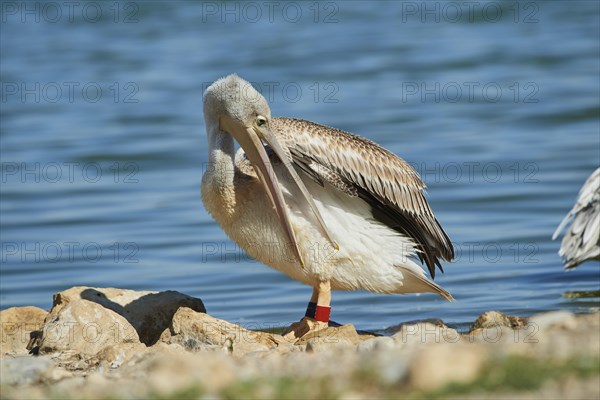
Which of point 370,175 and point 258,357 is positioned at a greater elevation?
point 370,175

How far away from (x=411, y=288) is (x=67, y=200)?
23.6 feet

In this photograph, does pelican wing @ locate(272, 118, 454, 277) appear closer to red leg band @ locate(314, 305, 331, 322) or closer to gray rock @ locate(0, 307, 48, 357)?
red leg band @ locate(314, 305, 331, 322)

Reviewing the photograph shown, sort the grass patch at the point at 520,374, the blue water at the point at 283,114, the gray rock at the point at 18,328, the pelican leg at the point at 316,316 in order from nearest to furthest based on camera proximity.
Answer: the grass patch at the point at 520,374 < the pelican leg at the point at 316,316 < the gray rock at the point at 18,328 < the blue water at the point at 283,114

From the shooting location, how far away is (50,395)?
4719 millimetres

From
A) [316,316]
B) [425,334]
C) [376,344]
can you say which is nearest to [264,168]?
[316,316]

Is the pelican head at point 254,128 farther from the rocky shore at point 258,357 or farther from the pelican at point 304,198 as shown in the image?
the rocky shore at point 258,357

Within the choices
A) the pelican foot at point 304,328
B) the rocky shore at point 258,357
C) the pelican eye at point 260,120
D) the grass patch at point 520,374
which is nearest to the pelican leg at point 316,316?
the pelican foot at point 304,328

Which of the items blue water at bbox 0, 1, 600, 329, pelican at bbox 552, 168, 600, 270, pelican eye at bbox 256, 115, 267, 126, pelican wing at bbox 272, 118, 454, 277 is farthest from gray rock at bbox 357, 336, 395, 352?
pelican at bbox 552, 168, 600, 270

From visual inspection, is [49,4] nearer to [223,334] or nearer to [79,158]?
[79,158]

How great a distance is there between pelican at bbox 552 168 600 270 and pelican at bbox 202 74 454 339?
238cm

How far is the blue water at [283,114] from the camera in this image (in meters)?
10.8

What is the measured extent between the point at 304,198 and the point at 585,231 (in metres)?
3.37

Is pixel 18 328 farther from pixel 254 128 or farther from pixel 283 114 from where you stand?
pixel 283 114

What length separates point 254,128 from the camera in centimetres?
742
